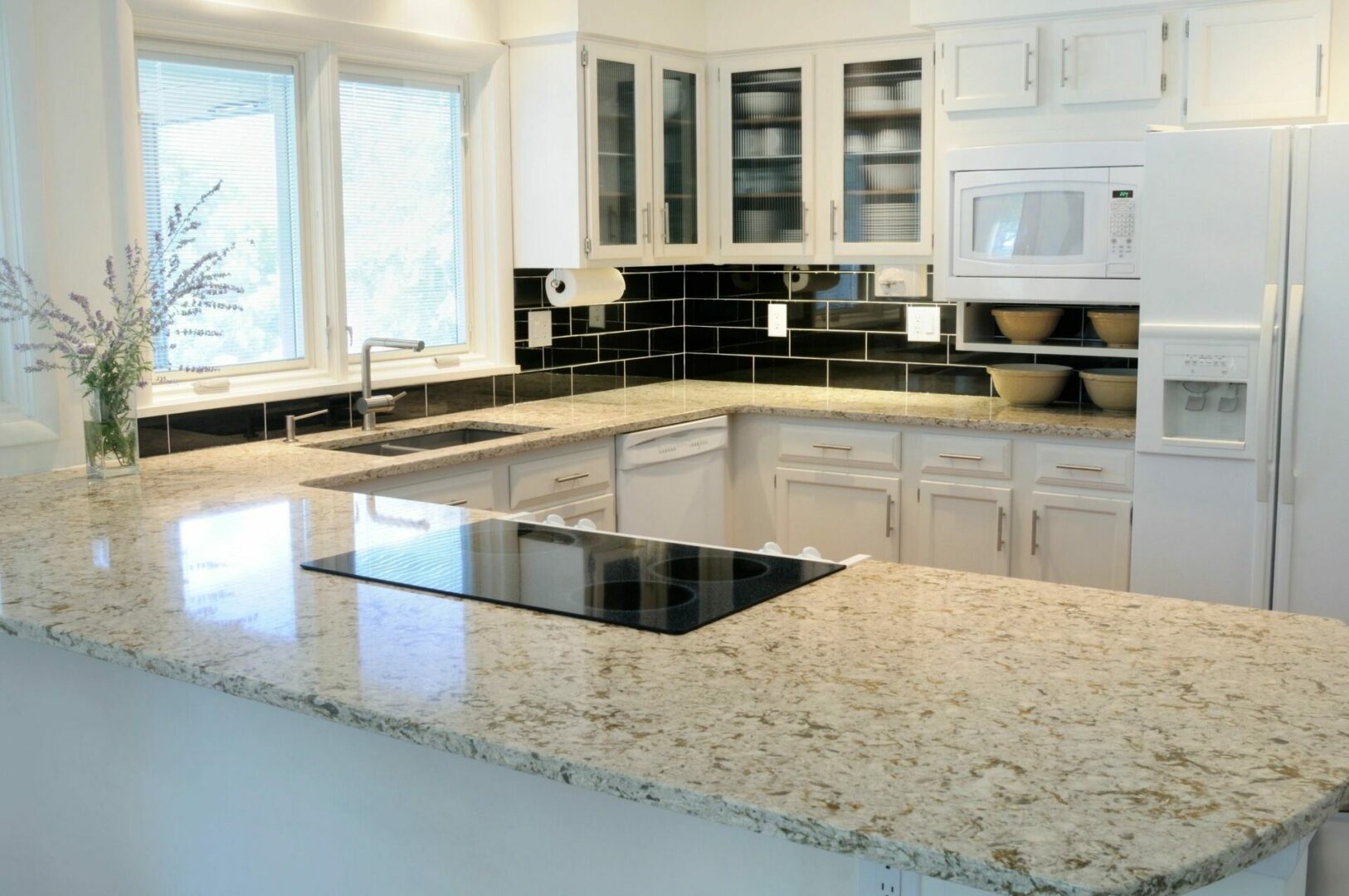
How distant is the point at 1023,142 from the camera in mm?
4312

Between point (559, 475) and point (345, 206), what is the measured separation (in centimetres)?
110

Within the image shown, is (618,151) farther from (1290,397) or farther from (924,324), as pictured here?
(1290,397)

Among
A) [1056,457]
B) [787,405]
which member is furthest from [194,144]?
[1056,457]

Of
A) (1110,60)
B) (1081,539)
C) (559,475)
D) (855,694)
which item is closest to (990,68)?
(1110,60)

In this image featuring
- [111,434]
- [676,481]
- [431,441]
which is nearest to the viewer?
[111,434]

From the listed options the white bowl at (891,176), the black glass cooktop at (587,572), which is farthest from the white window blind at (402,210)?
the black glass cooktop at (587,572)

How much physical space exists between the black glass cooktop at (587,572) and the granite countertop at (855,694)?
50mm

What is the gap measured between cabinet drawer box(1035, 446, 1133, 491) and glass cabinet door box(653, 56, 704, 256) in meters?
1.62

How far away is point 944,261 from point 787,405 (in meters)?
0.74

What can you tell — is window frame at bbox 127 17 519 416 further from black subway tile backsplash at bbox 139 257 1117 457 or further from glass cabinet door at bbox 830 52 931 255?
glass cabinet door at bbox 830 52 931 255

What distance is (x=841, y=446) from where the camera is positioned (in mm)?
4602

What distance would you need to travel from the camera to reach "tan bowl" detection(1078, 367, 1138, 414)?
4.38 metres

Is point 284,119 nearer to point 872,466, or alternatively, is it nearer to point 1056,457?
point 872,466

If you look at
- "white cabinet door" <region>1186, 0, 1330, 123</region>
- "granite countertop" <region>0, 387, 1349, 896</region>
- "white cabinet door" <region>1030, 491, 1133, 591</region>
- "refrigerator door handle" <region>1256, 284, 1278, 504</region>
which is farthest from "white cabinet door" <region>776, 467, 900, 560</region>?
"granite countertop" <region>0, 387, 1349, 896</region>
